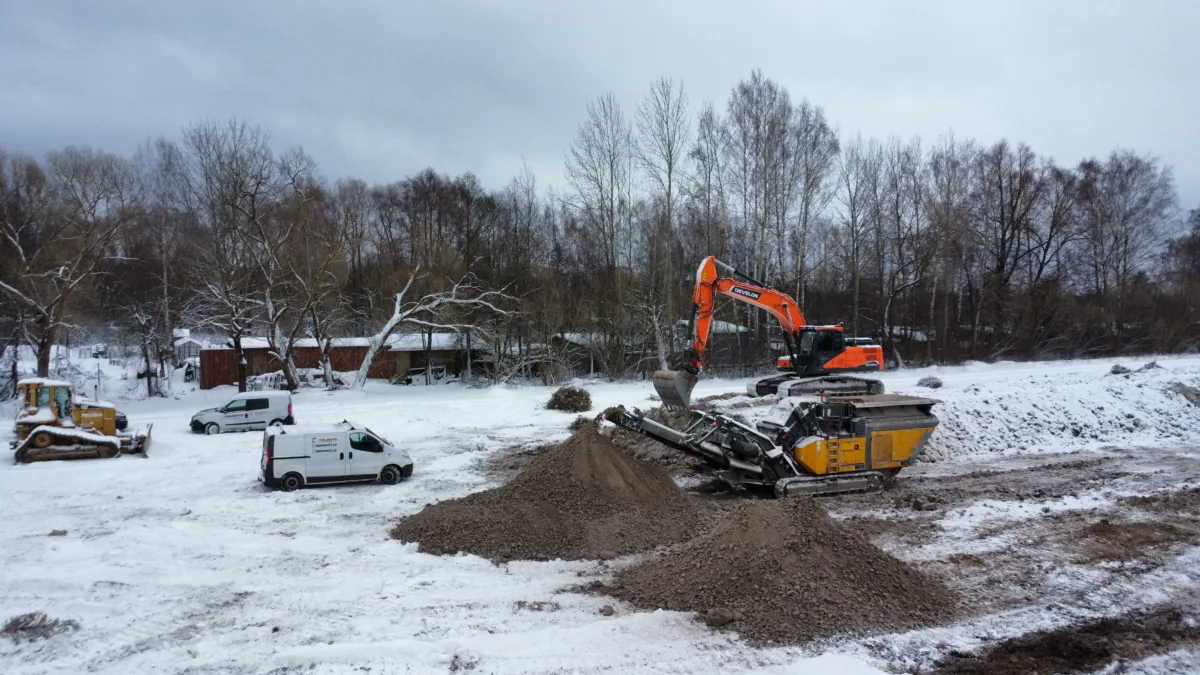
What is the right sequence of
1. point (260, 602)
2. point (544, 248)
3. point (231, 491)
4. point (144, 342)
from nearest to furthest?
point (260, 602) < point (231, 491) < point (144, 342) < point (544, 248)

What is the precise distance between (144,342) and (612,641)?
35.5 m

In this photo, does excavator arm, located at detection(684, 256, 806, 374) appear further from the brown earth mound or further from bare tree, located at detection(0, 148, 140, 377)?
bare tree, located at detection(0, 148, 140, 377)

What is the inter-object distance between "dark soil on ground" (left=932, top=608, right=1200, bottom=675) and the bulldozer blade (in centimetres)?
824

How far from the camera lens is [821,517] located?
8.18m

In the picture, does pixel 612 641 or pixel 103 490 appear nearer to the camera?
pixel 612 641

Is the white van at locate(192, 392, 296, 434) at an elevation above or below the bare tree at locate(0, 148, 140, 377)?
below


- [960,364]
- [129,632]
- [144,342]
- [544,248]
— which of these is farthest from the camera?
[544,248]

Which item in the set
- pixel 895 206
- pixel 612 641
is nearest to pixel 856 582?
pixel 612 641

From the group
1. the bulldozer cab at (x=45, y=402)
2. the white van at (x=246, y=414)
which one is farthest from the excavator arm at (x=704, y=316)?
the bulldozer cab at (x=45, y=402)

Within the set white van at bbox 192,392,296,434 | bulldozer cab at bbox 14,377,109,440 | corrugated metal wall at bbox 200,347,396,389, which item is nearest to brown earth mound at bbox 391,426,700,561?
white van at bbox 192,392,296,434

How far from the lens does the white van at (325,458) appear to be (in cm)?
1368

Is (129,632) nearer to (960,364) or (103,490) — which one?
(103,490)

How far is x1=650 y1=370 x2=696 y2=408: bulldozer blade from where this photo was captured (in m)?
14.5

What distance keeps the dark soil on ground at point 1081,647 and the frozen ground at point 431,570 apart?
0.20 m
